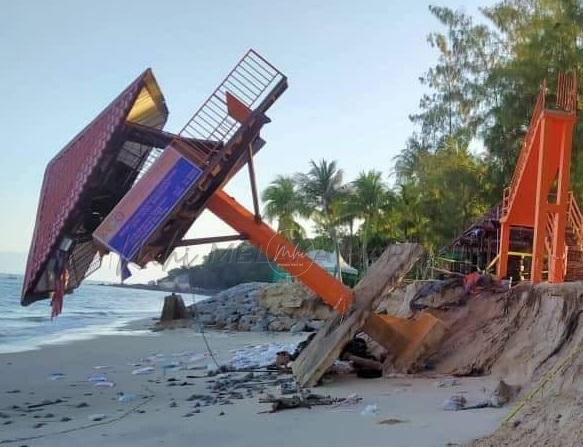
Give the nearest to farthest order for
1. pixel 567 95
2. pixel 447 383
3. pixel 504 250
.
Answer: pixel 447 383 < pixel 504 250 < pixel 567 95

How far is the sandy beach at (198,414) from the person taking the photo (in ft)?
23.2

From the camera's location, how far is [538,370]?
358 inches

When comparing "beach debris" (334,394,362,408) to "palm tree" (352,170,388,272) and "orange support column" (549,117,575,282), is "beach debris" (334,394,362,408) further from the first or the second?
"palm tree" (352,170,388,272)

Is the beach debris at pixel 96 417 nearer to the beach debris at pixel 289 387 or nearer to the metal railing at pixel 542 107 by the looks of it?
the beach debris at pixel 289 387

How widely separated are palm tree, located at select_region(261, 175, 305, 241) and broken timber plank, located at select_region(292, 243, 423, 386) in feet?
117

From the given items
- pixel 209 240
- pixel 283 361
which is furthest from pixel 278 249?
pixel 283 361

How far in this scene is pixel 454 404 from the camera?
800 cm

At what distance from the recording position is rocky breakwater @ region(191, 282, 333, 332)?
2980cm

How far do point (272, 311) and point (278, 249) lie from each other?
2051 cm

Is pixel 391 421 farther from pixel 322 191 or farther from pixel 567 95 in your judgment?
pixel 322 191

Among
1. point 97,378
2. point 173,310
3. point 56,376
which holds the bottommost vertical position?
point 56,376

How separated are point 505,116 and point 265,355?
15.9 meters

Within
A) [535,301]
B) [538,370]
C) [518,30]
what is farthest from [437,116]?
[538,370]

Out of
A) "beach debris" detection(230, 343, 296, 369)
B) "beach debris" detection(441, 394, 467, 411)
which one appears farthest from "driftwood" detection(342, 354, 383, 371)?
"beach debris" detection(441, 394, 467, 411)
